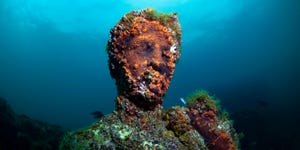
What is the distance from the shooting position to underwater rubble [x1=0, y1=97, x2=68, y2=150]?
390 inches

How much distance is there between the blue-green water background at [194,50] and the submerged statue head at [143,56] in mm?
13510

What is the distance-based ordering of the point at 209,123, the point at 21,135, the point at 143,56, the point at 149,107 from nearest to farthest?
1. the point at 149,107
2. the point at 143,56
3. the point at 209,123
4. the point at 21,135

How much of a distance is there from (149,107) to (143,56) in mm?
861

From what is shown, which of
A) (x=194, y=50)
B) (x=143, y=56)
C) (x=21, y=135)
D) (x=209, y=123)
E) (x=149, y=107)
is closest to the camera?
(x=149, y=107)

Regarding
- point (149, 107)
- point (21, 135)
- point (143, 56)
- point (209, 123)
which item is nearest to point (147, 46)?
point (143, 56)

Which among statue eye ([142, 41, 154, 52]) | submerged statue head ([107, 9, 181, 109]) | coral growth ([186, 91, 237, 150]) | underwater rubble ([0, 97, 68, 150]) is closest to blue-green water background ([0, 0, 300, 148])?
coral growth ([186, 91, 237, 150])

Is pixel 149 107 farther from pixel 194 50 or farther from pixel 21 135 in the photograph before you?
pixel 194 50

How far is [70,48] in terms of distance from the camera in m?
71.4

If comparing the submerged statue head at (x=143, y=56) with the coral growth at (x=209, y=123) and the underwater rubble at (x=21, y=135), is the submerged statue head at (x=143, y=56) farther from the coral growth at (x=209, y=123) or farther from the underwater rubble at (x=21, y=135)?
the underwater rubble at (x=21, y=135)

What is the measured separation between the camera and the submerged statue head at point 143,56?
3.71 m

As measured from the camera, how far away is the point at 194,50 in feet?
208

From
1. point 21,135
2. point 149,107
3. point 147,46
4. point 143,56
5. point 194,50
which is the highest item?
point 194,50

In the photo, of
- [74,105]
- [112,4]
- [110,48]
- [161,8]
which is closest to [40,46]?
[112,4]

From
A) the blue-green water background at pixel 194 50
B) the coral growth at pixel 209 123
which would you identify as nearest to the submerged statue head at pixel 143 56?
the coral growth at pixel 209 123
